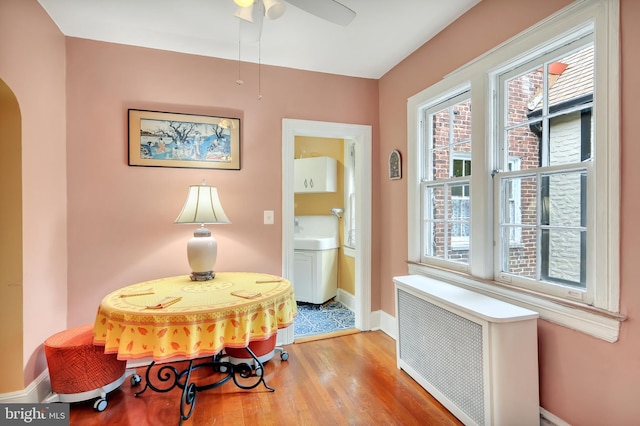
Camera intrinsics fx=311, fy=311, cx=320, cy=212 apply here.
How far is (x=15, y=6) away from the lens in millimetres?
1693

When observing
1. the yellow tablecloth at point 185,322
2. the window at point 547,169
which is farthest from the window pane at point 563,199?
the yellow tablecloth at point 185,322

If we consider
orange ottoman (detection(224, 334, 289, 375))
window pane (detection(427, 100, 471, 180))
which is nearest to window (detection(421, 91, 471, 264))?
window pane (detection(427, 100, 471, 180))

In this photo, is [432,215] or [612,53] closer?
[612,53]

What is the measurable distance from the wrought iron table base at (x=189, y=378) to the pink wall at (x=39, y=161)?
2.26ft

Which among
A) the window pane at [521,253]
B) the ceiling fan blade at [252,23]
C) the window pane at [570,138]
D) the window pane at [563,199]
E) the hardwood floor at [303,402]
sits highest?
the ceiling fan blade at [252,23]

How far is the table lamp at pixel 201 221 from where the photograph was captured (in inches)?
84.0

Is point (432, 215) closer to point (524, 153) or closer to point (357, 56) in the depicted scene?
point (524, 153)

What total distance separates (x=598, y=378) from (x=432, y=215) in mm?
1392

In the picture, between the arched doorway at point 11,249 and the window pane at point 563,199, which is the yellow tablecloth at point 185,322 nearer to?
the arched doorway at point 11,249

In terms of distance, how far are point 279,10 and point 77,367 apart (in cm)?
225

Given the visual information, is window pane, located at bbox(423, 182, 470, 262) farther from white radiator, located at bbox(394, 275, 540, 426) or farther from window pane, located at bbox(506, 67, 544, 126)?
window pane, located at bbox(506, 67, 544, 126)

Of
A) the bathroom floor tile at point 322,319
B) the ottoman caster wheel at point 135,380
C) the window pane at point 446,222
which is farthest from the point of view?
the bathroom floor tile at point 322,319

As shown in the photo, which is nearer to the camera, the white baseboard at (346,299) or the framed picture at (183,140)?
the framed picture at (183,140)

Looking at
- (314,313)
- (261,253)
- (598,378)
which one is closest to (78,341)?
(261,253)
